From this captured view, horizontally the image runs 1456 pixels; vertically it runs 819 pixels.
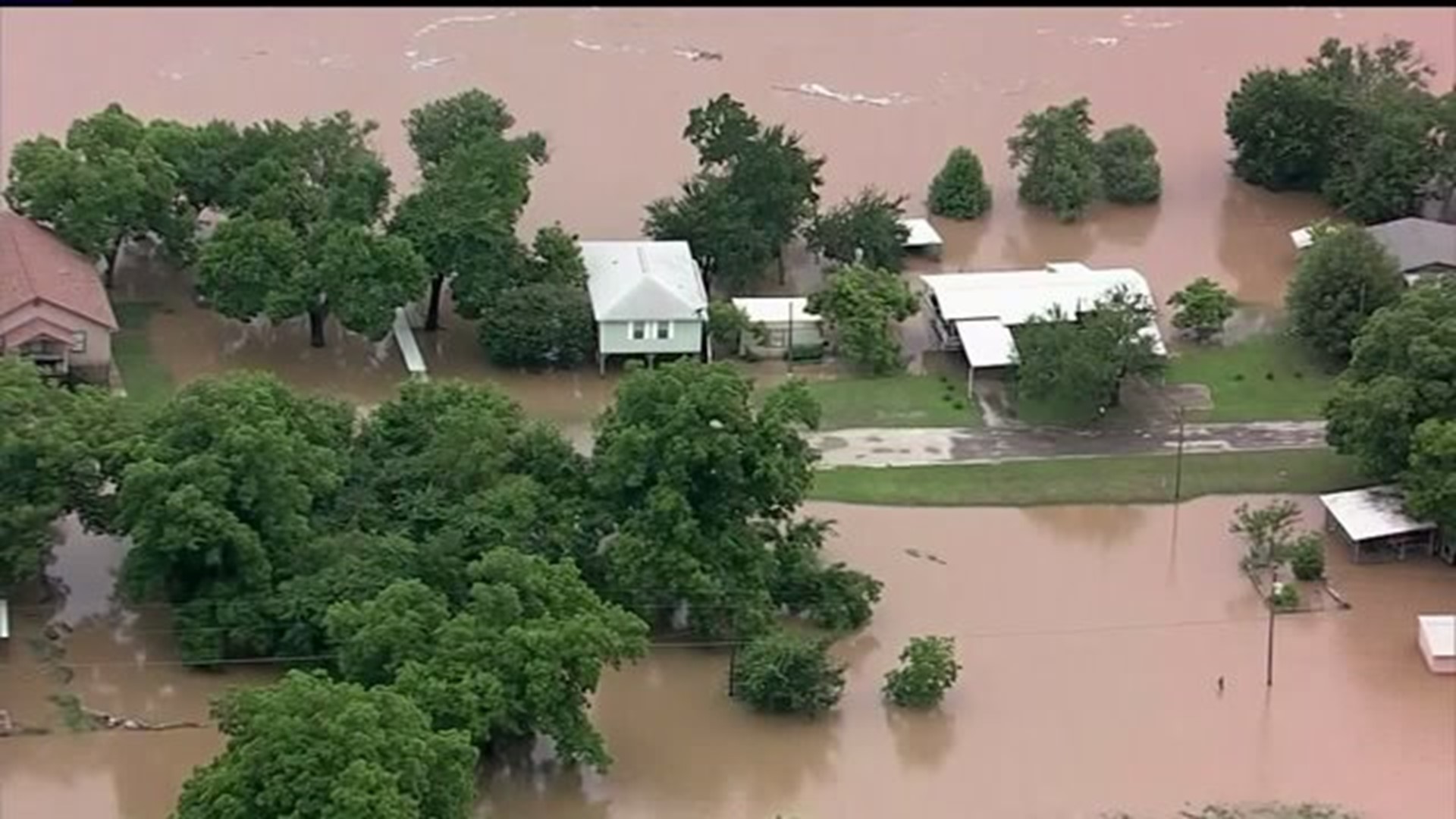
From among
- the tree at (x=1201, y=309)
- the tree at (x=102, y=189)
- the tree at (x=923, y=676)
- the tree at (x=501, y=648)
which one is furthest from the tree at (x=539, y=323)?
the tree at (x=923, y=676)

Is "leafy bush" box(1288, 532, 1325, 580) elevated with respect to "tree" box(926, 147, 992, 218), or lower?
lower

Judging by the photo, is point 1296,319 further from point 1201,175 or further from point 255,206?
point 255,206

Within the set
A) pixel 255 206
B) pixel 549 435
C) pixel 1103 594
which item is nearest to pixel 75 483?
pixel 549 435

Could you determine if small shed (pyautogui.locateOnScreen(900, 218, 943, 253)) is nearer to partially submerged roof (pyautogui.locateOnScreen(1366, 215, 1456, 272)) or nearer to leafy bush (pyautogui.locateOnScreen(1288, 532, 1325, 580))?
partially submerged roof (pyautogui.locateOnScreen(1366, 215, 1456, 272))

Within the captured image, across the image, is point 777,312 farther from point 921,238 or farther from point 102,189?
point 102,189

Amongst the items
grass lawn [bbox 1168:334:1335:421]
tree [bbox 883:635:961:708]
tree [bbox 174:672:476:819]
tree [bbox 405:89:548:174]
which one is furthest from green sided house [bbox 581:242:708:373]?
tree [bbox 174:672:476:819]

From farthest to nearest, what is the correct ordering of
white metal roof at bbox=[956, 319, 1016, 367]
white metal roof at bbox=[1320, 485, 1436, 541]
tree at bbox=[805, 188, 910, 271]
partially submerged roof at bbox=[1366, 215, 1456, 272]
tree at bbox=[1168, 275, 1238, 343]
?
tree at bbox=[805, 188, 910, 271], partially submerged roof at bbox=[1366, 215, 1456, 272], tree at bbox=[1168, 275, 1238, 343], white metal roof at bbox=[956, 319, 1016, 367], white metal roof at bbox=[1320, 485, 1436, 541]
